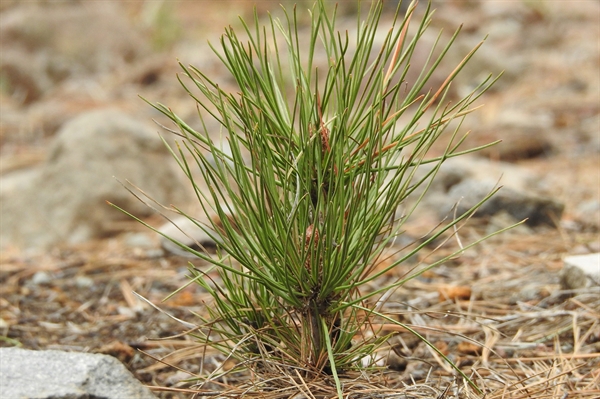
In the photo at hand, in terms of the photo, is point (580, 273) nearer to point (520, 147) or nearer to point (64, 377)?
point (64, 377)

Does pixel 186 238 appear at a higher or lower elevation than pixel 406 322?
higher

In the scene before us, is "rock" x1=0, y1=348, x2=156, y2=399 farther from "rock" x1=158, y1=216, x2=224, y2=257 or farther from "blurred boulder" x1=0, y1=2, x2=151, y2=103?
"blurred boulder" x1=0, y1=2, x2=151, y2=103

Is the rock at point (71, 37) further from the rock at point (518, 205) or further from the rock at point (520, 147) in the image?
the rock at point (518, 205)

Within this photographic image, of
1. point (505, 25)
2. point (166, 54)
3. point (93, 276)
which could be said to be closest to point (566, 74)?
point (505, 25)

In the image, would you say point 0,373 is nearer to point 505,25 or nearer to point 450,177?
point 450,177

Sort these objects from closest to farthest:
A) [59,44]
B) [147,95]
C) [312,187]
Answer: [312,187]
[147,95]
[59,44]

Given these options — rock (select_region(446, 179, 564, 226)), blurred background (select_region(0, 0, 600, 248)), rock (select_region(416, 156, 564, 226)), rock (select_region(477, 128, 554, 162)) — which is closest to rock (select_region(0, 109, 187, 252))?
blurred background (select_region(0, 0, 600, 248))

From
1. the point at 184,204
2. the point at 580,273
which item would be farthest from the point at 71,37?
the point at 580,273

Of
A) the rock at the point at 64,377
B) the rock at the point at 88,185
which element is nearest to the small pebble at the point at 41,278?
the rock at the point at 88,185
